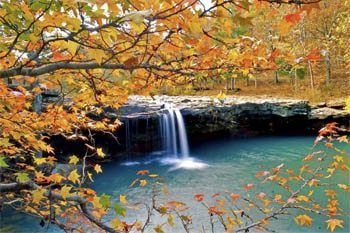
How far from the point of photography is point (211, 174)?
365 inches

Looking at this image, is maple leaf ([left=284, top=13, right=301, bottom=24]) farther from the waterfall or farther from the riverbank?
the waterfall

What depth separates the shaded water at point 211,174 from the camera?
623 cm

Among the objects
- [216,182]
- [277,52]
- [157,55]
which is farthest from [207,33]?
[216,182]

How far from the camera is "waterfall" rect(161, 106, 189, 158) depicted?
42.8 feet

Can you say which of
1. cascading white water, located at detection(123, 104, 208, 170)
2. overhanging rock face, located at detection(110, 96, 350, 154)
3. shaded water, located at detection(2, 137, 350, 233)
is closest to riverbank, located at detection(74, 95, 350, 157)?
overhanging rock face, located at detection(110, 96, 350, 154)

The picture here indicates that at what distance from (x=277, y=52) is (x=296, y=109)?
43.8 feet

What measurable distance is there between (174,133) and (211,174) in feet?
13.8

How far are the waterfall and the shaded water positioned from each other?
0.48 meters

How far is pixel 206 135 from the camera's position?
14.6 metres

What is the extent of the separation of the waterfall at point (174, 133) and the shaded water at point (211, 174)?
48cm

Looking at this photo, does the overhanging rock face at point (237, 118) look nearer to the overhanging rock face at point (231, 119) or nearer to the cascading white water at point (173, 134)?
the overhanging rock face at point (231, 119)

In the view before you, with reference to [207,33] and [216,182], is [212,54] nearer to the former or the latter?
[207,33]

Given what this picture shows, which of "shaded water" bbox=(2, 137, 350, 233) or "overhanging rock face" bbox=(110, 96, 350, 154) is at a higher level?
"overhanging rock face" bbox=(110, 96, 350, 154)

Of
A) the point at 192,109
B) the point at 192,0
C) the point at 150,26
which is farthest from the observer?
the point at 192,109
